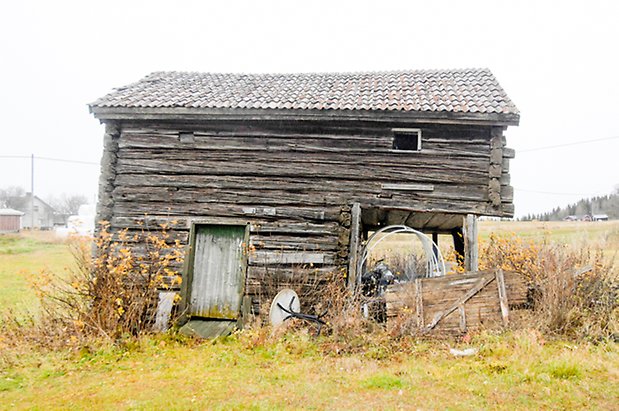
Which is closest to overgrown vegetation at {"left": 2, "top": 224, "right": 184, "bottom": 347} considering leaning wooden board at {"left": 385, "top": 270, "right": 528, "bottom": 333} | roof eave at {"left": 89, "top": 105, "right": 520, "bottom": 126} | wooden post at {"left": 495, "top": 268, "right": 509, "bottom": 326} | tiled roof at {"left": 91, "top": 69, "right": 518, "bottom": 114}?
roof eave at {"left": 89, "top": 105, "right": 520, "bottom": 126}

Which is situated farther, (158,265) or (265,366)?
(158,265)

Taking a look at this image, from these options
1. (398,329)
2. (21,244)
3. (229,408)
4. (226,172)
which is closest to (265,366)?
(229,408)

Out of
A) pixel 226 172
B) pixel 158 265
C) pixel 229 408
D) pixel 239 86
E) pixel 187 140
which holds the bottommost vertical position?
pixel 229 408

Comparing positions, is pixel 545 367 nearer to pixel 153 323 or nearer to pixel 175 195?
pixel 153 323

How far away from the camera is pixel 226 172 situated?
9898 millimetres

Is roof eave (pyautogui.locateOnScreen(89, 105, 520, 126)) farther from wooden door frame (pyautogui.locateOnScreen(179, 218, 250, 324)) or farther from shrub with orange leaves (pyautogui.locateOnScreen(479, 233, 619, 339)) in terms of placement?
shrub with orange leaves (pyautogui.locateOnScreen(479, 233, 619, 339))

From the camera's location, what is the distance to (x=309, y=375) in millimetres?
6410

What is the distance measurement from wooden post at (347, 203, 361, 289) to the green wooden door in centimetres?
233

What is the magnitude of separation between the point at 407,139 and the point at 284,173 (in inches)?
119

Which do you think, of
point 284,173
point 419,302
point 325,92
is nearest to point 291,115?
point 284,173

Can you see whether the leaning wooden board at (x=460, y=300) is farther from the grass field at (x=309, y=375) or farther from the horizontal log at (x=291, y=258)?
the horizontal log at (x=291, y=258)

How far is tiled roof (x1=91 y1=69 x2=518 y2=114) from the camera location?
9484 mm

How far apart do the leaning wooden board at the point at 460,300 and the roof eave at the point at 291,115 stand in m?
3.20

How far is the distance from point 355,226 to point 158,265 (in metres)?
4.34
